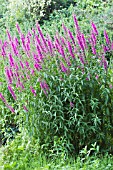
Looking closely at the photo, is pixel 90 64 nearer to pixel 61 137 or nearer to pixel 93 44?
pixel 93 44

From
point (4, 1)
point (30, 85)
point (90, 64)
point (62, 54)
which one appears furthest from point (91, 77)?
point (4, 1)

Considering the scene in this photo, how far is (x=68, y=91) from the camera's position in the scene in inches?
172

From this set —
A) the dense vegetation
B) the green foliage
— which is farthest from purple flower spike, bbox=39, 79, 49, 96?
the green foliage

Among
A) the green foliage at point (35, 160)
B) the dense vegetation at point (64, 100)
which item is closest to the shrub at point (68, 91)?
the dense vegetation at point (64, 100)

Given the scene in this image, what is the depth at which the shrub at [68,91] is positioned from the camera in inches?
171

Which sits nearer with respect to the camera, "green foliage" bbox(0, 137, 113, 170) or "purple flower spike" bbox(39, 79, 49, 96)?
"green foliage" bbox(0, 137, 113, 170)

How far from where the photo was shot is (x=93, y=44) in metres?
4.41

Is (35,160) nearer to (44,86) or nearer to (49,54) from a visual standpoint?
(44,86)

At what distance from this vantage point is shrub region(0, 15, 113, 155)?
14.3 feet

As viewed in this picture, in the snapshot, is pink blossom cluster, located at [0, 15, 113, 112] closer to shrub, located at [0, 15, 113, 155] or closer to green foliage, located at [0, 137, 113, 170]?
shrub, located at [0, 15, 113, 155]

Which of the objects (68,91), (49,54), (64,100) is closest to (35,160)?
(64,100)

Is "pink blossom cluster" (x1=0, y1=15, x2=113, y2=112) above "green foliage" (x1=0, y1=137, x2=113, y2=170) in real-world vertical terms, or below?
above

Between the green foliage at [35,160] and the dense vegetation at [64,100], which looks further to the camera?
the dense vegetation at [64,100]

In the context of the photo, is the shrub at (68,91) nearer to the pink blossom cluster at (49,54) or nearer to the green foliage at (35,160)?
the pink blossom cluster at (49,54)
